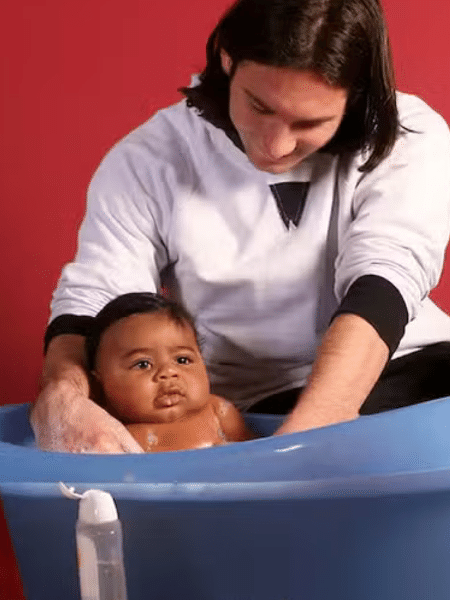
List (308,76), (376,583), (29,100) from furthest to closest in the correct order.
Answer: (29,100), (308,76), (376,583)

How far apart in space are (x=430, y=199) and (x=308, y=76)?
221 millimetres

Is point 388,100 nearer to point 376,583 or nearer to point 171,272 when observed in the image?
point 171,272

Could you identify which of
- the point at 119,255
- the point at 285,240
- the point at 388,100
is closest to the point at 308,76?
the point at 388,100

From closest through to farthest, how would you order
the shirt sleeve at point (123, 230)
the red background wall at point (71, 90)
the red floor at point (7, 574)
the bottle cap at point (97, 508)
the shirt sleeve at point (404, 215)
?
1. the bottle cap at point (97, 508)
2. the shirt sleeve at point (404, 215)
3. the shirt sleeve at point (123, 230)
4. the red floor at point (7, 574)
5. the red background wall at point (71, 90)

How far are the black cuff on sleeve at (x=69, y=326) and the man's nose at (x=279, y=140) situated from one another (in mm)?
295

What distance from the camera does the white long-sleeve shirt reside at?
1393 millimetres

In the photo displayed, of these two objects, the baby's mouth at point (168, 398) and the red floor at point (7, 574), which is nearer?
the baby's mouth at point (168, 398)

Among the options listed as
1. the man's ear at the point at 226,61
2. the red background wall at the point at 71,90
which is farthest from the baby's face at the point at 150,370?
the red background wall at the point at 71,90

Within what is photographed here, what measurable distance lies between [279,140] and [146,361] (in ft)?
0.92

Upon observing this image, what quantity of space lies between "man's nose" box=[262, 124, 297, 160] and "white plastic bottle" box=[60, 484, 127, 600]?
1.48 ft

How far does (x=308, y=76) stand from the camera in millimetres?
1230

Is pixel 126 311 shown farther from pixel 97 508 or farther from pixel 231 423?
pixel 97 508

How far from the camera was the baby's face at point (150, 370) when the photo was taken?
1.35 m

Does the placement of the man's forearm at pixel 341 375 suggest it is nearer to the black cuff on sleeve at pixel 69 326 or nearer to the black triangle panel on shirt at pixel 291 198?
the black triangle panel on shirt at pixel 291 198
